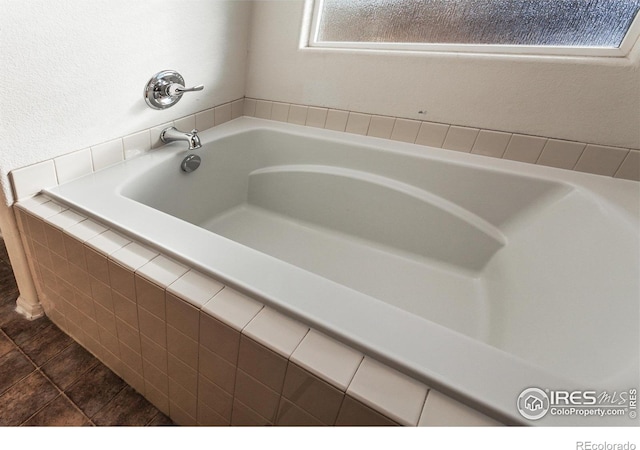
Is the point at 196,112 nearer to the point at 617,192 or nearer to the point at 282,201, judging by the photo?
the point at 282,201

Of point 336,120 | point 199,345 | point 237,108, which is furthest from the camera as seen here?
point 237,108

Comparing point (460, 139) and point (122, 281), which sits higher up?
point (460, 139)

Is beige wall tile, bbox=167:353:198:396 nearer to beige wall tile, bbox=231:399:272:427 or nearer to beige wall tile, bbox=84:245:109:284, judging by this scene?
beige wall tile, bbox=231:399:272:427

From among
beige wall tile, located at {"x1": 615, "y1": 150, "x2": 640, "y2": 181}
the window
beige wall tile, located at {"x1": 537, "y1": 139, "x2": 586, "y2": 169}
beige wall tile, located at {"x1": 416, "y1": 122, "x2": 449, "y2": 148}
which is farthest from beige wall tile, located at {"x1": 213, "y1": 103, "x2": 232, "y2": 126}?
beige wall tile, located at {"x1": 615, "y1": 150, "x2": 640, "y2": 181}

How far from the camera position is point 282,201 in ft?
4.77

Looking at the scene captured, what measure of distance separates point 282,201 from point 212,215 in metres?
0.32

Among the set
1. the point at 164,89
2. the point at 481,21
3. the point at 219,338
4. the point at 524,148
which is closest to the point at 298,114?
the point at 164,89

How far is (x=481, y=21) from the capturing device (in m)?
1.12

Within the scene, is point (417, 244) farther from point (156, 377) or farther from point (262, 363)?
→ point (156, 377)

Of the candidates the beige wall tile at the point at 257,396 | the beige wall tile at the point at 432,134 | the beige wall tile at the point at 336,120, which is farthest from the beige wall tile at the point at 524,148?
the beige wall tile at the point at 257,396

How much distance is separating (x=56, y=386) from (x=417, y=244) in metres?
1.27

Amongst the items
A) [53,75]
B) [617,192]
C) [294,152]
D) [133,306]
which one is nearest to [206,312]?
[133,306]

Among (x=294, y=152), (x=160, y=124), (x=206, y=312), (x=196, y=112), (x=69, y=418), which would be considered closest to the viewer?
(x=206, y=312)

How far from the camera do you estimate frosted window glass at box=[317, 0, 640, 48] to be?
1.00 m
